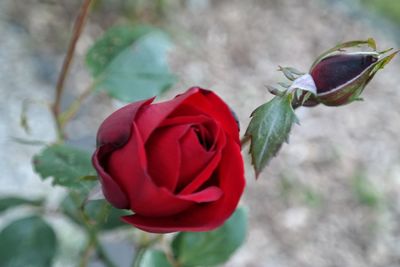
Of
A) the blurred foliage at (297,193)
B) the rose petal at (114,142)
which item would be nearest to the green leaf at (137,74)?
the rose petal at (114,142)

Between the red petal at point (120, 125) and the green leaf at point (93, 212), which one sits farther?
the green leaf at point (93, 212)

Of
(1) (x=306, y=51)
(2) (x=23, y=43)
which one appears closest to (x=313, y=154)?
(1) (x=306, y=51)

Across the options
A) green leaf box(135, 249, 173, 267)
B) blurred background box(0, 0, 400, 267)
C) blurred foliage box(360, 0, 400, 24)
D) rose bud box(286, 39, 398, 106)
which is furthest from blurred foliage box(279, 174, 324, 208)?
rose bud box(286, 39, 398, 106)

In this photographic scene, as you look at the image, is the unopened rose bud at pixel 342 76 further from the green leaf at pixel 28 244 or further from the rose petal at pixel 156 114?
the green leaf at pixel 28 244

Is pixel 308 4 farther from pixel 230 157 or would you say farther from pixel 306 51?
pixel 230 157

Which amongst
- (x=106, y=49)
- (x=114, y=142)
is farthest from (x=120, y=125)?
(x=106, y=49)

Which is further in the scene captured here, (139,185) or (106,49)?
(106,49)

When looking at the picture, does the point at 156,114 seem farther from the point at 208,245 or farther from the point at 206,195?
the point at 208,245
